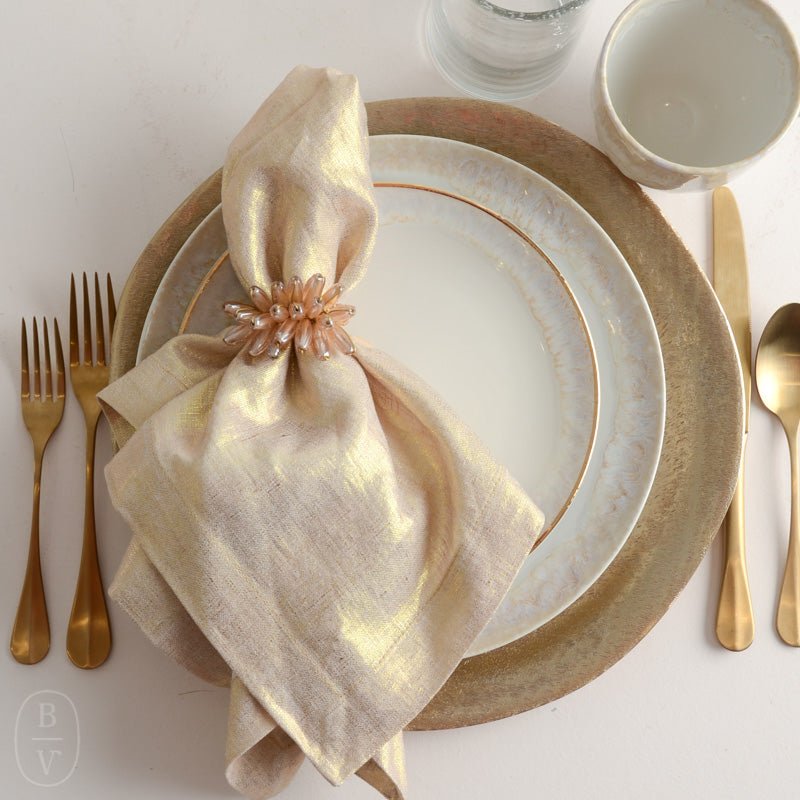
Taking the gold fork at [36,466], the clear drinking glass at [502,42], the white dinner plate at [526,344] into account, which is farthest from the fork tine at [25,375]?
the clear drinking glass at [502,42]

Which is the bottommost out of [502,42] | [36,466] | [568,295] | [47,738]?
[47,738]

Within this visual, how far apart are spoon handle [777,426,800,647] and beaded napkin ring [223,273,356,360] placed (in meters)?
0.31

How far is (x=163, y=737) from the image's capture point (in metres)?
0.46

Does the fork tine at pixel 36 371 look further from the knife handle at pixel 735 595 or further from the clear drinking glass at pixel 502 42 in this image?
the knife handle at pixel 735 595

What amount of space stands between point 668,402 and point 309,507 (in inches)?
8.8

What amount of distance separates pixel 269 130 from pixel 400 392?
0.48 feet

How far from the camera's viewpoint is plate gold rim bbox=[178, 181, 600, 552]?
0.42 metres

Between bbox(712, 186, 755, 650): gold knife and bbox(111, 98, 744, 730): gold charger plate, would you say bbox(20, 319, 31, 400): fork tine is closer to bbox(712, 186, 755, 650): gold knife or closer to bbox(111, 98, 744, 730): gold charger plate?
bbox(111, 98, 744, 730): gold charger plate

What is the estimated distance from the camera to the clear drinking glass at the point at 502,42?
444mm

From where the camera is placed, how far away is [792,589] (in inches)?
18.8

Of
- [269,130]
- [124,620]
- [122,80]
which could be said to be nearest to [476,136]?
[269,130]

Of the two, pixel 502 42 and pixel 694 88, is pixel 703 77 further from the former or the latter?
pixel 502 42

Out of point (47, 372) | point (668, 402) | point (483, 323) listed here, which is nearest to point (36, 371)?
point (47, 372)

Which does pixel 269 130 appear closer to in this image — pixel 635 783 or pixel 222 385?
pixel 222 385
